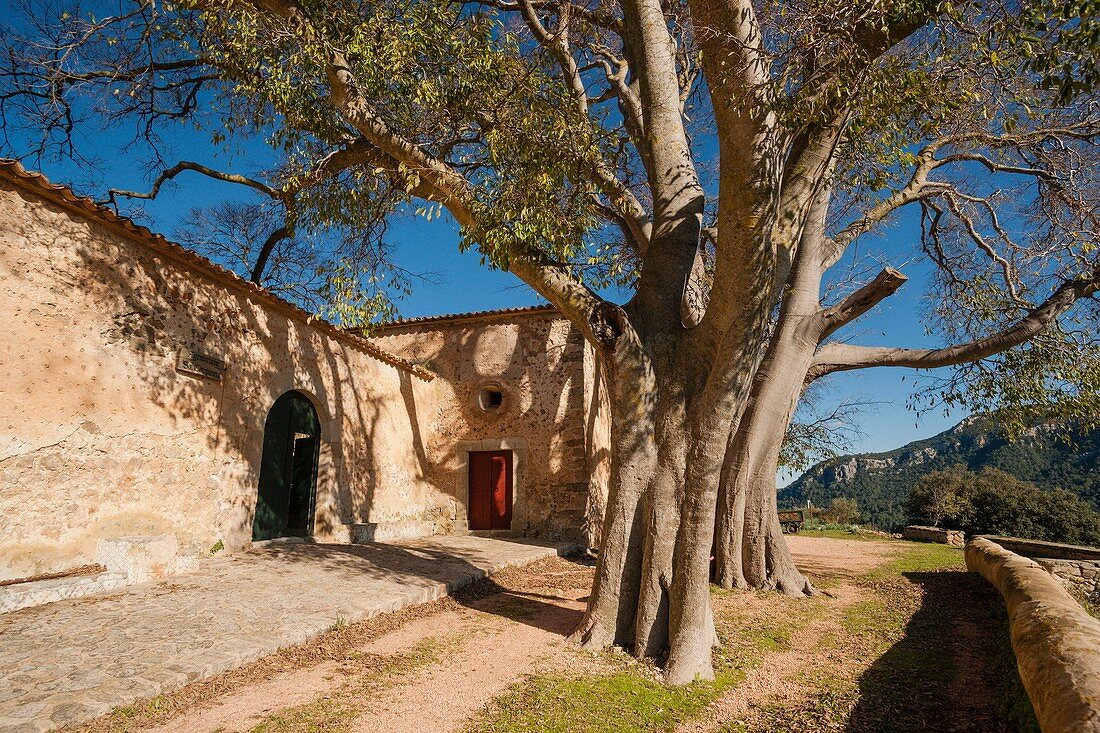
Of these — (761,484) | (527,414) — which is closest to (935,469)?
(527,414)

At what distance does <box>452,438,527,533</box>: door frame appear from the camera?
11531 millimetres

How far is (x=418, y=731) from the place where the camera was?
10.0 feet

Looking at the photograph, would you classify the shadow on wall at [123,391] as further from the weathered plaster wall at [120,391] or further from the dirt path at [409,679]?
the dirt path at [409,679]

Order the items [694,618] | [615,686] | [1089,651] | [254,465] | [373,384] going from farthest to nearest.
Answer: [373,384] < [254,465] < [694,618] < [615,686] < [1089,651]

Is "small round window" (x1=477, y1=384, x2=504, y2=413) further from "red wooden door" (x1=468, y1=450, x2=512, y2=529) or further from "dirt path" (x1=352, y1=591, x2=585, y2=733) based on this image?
"dirt path" (x1=352, y1=591, x2=585, y2=733)

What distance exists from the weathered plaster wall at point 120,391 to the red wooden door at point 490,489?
11.0 feet

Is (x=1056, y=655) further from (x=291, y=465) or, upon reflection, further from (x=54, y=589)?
(x=291, y=465)

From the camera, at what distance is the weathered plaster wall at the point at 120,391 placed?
5.10 m

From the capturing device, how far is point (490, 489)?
12.0 metres

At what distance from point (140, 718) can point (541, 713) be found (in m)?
2.22

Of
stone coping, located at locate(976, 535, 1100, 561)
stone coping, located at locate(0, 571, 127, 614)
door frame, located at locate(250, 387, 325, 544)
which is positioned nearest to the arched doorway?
door frame, located at locate(250, 387, 325, 544)

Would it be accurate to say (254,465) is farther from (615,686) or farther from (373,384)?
(615,686)

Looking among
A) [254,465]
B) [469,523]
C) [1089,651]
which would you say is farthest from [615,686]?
[469,523]

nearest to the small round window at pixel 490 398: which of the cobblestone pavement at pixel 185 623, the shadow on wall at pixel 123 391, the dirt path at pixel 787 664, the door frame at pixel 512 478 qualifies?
the door frame at pixel 512 478
